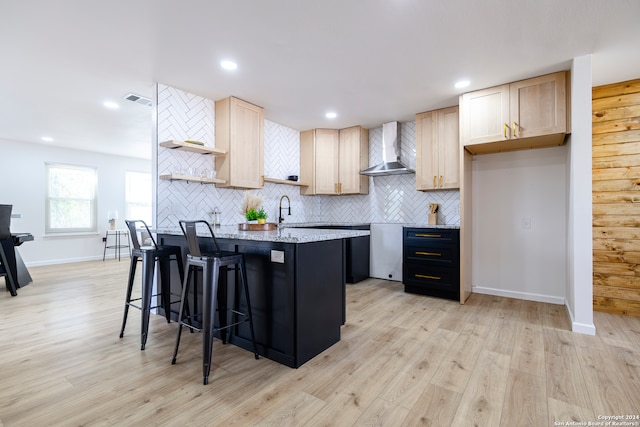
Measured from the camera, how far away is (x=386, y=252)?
4820 millimetres

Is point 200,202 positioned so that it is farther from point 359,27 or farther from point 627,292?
point 627,292

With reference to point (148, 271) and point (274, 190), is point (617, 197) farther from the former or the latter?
point (148, 271)

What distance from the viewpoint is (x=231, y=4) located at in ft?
6.75

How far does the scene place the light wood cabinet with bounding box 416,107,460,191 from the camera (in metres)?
3.93

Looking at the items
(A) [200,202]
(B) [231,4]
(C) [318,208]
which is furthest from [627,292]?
(A) [200,202]

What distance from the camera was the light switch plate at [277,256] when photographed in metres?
2.15

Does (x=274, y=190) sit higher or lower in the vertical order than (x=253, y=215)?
higher

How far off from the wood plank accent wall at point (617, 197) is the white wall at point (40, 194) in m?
9.03

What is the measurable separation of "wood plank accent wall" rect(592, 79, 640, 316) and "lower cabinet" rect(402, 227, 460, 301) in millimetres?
1463

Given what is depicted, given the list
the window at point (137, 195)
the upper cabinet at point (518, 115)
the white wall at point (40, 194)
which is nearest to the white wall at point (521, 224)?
the upper cabinet at point (518, 115)

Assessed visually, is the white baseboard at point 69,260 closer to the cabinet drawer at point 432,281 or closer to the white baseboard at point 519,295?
the cabinet drawer at point 432,281

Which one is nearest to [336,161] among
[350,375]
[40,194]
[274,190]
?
[274,190]

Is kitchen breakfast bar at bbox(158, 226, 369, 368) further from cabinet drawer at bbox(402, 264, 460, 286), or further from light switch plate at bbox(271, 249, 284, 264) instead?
cabinet drawer at bbox(402, 264, 460, 286)

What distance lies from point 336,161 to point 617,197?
3547 millimetres
